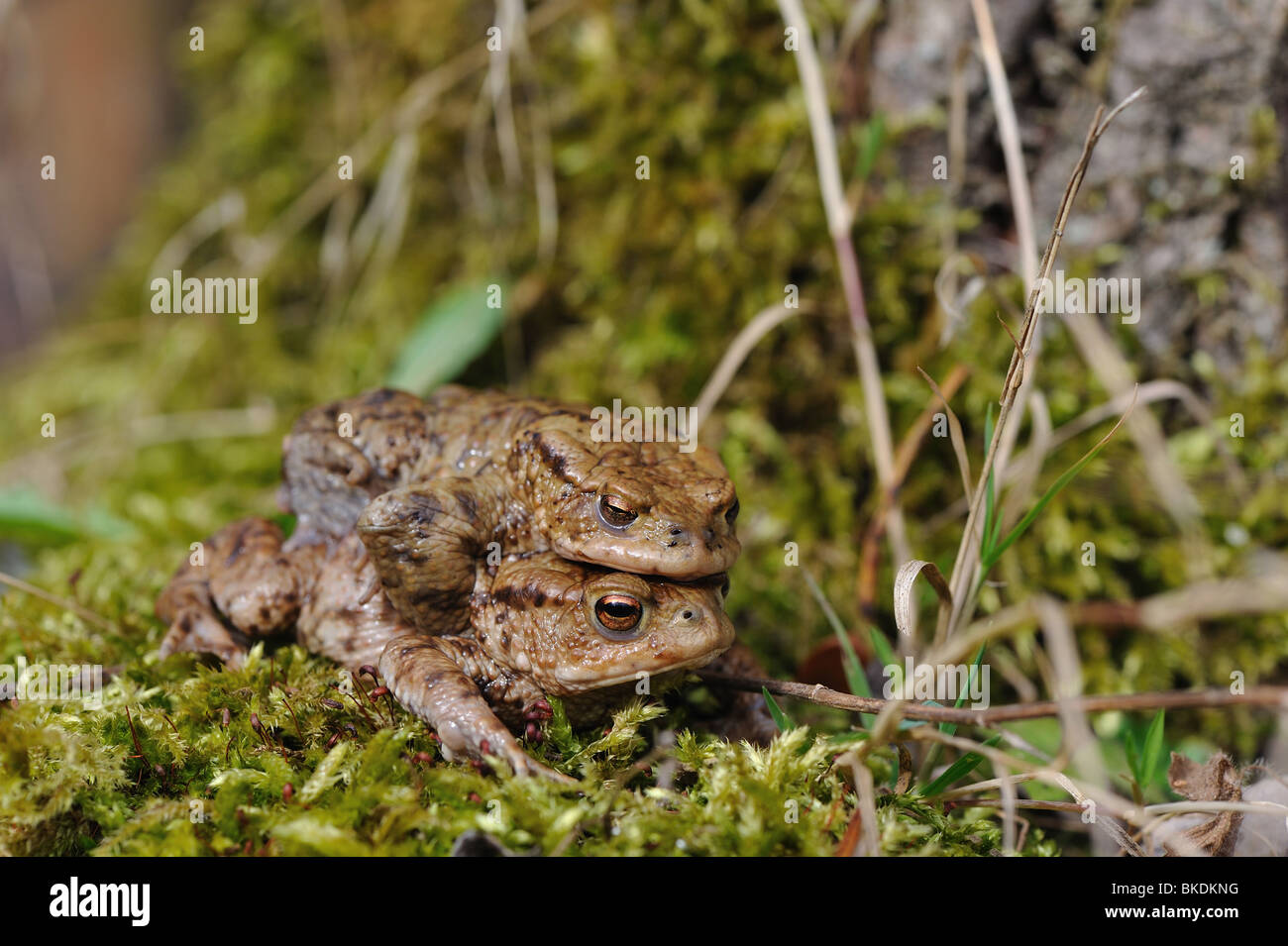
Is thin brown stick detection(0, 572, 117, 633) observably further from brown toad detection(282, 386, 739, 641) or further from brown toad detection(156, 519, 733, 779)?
brown toad detection(282, 386, 739, 641)

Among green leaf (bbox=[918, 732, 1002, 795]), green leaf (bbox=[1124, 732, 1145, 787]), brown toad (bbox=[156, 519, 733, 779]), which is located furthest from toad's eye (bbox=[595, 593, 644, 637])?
green leaf (bbox=[1124, 732, 1145, 787])

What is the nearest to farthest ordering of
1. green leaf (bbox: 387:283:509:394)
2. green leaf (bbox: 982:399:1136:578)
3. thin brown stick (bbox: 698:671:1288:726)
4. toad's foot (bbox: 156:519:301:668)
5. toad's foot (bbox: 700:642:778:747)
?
thin brown stick (bbox: 698:671:1288:726), green leaf (bbox: 982:399:1136:578), toad's foot (bbox: 700:642:778:747), toad's foot (bbox: 156:519:301:668), green leaf (bbox: 387:283:509:394)

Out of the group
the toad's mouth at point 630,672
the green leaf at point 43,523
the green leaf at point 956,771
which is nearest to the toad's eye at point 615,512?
the toad's mouth at point 630,672

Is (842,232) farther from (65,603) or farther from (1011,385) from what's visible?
(65,603)

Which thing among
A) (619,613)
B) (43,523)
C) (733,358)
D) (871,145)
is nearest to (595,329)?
(733,358)

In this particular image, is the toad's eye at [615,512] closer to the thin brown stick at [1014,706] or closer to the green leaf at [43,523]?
the thin brown stick at [1014,706]
